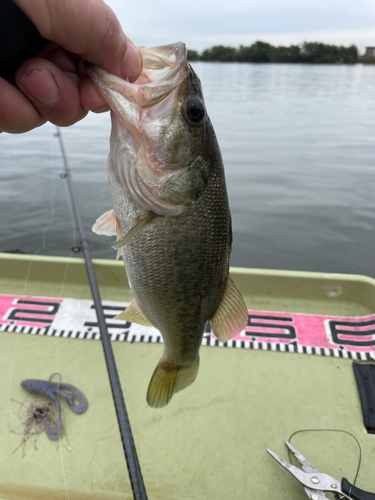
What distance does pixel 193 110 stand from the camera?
1.16 meters

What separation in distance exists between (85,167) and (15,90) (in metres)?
6.98

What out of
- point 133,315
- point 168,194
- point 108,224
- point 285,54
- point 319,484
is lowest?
point 319,484

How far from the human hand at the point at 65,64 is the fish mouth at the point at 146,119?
6cm

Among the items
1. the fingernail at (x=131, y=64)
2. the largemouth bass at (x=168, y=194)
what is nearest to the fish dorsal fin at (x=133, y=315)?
the largemouth bass at (x=168, y=194)

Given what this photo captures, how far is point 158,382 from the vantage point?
163cm

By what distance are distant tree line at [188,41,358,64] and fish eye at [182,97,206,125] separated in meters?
55.3

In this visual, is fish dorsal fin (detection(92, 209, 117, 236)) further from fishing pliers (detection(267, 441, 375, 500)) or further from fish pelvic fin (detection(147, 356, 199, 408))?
fishing pliers (detection(267, 441, 375, 500))

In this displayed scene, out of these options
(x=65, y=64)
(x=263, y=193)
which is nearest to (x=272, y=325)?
(x=65, y=64)

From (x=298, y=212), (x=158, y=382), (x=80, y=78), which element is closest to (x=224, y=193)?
(x=80, y=78)

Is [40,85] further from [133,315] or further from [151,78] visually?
[133,315]

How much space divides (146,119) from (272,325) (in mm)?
2267

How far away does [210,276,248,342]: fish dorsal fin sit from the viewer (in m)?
1.48

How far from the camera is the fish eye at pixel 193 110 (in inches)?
45.4

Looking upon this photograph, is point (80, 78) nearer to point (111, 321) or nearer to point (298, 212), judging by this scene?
point (111, 321)
